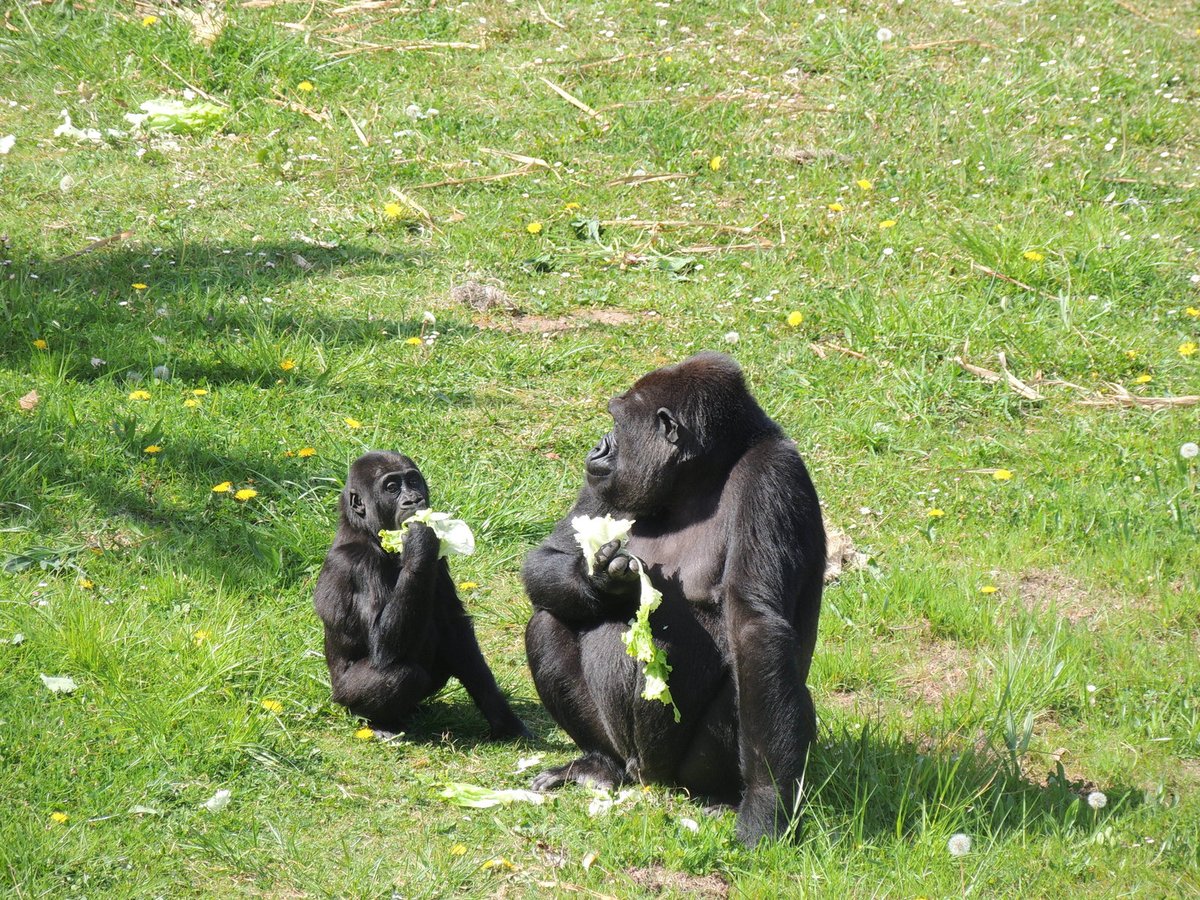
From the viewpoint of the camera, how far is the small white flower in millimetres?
4078

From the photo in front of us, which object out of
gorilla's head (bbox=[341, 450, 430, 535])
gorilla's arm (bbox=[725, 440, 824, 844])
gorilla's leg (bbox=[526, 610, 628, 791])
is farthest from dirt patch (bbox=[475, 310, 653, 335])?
gorilla's arm (bbox=[725, 440, 824, 844])

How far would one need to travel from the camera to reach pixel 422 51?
35.8 ft

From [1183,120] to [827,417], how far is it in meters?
4.92

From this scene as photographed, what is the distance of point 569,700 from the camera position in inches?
183

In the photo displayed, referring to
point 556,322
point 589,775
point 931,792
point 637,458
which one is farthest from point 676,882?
point 556,322

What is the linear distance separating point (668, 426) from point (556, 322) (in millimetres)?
3979

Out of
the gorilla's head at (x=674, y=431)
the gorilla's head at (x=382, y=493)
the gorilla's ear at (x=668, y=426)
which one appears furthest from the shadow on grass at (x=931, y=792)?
the gorilla's head at (x=382, y=493)

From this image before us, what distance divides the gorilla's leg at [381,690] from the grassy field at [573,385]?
12cm

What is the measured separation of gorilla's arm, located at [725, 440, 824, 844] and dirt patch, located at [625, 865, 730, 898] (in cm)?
21

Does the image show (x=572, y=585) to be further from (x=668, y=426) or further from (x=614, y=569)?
(x=668, y=426)

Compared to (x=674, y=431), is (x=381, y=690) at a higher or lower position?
lower

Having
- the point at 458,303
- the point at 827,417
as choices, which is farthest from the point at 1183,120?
the point at 458,303

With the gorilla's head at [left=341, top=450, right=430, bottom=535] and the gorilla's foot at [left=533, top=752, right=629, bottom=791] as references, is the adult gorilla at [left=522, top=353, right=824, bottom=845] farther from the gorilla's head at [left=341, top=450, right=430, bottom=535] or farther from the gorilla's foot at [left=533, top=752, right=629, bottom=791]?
the gorilla's head at [left=341, top=450, right=430, bottom=535]

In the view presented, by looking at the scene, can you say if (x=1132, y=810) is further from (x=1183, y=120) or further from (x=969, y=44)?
(x=969, y=44)
